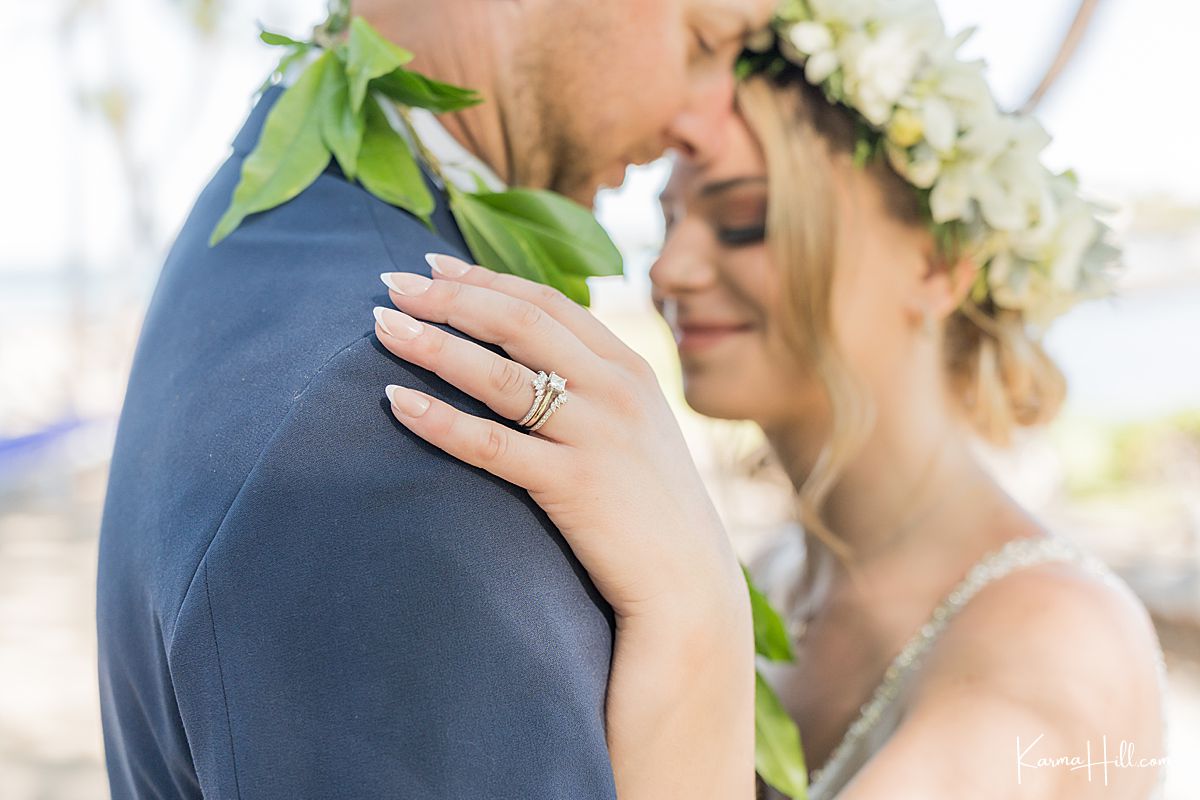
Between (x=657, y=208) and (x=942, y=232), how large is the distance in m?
0.76

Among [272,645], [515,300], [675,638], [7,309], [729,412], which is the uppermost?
[515,300]

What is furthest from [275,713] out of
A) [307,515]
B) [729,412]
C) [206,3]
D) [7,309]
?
[7,309]

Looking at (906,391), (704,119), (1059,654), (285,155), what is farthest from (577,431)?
(906,391)

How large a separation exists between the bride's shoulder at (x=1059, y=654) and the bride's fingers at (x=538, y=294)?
124 centimetres

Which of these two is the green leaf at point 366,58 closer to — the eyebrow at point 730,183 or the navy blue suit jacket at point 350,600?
the navy blue suit jacket at point 350,600

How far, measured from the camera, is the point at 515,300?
108 centimetres

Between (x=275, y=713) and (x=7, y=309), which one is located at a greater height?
(x=275, y=713)

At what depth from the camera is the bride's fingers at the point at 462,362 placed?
1.01 meters

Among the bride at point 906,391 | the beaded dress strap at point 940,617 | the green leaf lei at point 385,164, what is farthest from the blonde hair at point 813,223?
the green leaf lei at point 385,164

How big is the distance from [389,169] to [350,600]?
0.63m

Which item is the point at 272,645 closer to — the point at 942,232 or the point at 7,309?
the point at 942,232

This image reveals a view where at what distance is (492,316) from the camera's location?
1.07 meters

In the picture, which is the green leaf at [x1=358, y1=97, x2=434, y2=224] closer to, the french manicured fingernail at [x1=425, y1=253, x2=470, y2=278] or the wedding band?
the french manicured fingernail at [x1=425, y1=253, x2=470, y2=278]

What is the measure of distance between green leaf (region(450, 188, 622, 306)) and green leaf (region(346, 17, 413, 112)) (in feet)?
0.65
